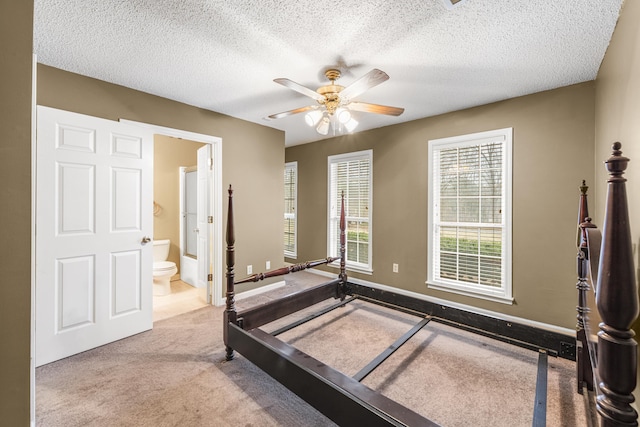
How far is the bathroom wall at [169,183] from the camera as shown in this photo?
189 inches

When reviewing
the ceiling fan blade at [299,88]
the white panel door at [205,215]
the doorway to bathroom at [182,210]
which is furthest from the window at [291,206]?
the ceiling fan blade at [299,88]

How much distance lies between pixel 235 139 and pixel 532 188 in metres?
3.63

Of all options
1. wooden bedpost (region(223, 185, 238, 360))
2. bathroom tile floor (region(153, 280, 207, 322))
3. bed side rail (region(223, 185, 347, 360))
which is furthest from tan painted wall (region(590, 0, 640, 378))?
bathroom tile floor (region(153, 280, 207, 322))

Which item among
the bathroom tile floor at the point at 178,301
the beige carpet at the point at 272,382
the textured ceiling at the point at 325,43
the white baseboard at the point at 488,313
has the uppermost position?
the textured ceiling at the point at 325,43

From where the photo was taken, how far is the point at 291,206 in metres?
5.78

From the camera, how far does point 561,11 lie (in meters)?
1.69

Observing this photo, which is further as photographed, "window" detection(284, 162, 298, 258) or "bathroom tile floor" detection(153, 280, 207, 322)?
"window" detection(284, 162, 298, 258)

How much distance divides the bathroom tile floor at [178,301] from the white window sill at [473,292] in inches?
121

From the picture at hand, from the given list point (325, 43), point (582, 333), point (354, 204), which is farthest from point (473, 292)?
point (325, 43)

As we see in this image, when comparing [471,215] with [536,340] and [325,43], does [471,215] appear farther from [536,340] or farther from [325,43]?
[325,43]

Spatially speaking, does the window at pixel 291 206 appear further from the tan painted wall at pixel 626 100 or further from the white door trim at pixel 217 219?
the tan painted wall at pixel 626 100

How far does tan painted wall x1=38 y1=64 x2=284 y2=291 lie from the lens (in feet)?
8.26

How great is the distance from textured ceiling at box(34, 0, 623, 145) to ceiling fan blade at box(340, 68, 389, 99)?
29 cm

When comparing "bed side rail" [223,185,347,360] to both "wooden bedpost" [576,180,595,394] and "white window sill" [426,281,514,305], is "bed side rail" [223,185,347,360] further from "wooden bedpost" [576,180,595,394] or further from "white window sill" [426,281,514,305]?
"wooden bedpost" [576,180,595,394]
